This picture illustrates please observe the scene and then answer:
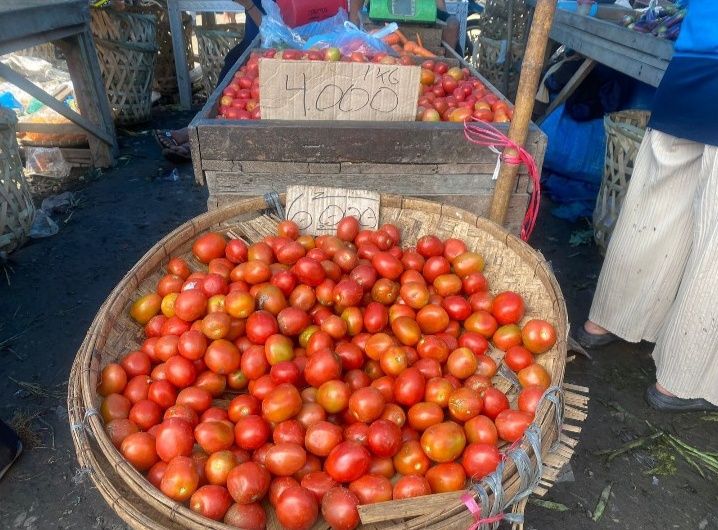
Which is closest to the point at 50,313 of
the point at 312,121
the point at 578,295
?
the point at 312,121

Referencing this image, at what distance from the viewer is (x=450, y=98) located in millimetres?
3055

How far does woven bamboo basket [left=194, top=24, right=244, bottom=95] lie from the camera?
681 cm

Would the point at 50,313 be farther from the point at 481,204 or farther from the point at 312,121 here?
the point at 481,204

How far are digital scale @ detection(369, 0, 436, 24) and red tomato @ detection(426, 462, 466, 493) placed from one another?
414 centimetres

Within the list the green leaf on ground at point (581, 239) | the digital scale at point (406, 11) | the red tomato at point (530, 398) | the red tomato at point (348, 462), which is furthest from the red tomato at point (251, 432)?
the digital scale at point (406, 11)

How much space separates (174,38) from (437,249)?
242 inches

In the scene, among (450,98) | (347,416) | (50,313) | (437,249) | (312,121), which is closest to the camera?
(347,416)

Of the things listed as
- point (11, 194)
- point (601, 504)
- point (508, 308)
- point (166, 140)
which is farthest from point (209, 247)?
point (166, 140)

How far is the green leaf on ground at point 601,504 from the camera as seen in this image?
2.30 meters

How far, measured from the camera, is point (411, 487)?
1.44m

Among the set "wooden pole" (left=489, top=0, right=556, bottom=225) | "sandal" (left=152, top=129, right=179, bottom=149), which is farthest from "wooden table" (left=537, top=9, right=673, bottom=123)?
"sandal" (left=152, top=129, right=179, bottom=149)

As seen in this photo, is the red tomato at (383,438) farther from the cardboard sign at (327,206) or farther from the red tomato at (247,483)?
the cardboard sign at (327,206)

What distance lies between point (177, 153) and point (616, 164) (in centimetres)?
423

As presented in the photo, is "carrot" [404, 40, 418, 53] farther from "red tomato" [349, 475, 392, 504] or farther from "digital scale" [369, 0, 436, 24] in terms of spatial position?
"red tomato" [349, 475, 392, 504]
